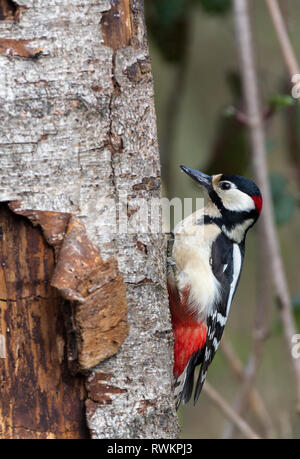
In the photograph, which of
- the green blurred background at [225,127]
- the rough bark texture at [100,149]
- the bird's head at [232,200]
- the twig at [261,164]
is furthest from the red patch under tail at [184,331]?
the green blurred background at [225,127]

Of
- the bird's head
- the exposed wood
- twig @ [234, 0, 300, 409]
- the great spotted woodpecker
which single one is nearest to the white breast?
the great spotted woodpecker

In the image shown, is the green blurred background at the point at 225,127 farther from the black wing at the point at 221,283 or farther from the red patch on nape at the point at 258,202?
the black wing at the point at 221,283

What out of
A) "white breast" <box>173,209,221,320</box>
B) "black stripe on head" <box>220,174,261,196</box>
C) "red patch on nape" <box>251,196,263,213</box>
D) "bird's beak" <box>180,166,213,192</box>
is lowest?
"white breast" <box>173,209,221,320</box>

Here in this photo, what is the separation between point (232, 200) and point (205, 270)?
0.34m

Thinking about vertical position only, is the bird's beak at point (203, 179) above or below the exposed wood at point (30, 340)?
above

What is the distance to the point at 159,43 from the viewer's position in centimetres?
347

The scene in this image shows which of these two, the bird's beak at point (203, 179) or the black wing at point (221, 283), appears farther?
the bird's beak at point (203, 179)

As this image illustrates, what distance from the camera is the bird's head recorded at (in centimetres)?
253

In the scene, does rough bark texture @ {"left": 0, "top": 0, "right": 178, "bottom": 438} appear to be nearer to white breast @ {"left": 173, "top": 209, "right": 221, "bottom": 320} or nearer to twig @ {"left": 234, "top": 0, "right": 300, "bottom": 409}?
white breast @ {"left": 173, "top": 209, "right": 221, "bottom": 320}

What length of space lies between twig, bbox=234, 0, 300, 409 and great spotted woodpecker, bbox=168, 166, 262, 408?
23cm

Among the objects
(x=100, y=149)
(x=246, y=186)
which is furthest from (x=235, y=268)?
(x=100, y=149)

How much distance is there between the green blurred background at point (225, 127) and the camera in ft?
11.0

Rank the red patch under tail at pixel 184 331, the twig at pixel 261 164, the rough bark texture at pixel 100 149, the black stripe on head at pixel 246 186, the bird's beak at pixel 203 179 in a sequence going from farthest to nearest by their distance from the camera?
the twig at pixel 261 164 < the bird's beak at pixel 203 179 < the black stripe on head at pixel 246 186 < the red patch under tail at pixel 184 331 < the rough bark texture at pixel 100 149
